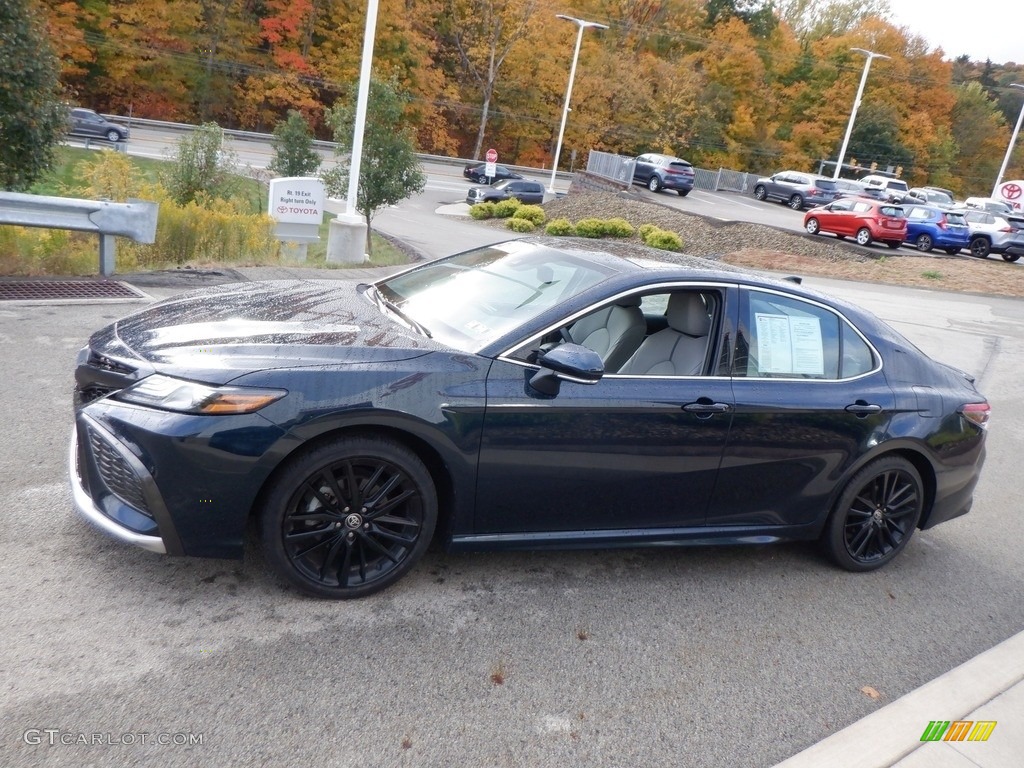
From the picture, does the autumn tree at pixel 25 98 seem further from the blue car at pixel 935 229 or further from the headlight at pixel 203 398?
the blue car at pixel 935 229

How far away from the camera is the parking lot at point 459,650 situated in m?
2.91

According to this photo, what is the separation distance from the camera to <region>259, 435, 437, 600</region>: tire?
11.5ft

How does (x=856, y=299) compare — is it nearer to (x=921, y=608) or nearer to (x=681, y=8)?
(x=921, y=608)

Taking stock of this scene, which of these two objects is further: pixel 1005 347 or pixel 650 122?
pixel 650 122

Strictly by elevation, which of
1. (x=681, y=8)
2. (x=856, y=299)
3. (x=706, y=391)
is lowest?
(x=856, y=299)

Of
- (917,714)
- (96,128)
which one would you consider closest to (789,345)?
(917,714)

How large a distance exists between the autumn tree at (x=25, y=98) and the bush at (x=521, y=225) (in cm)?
2016

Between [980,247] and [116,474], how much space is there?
34.2 metres

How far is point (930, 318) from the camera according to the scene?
16.7m

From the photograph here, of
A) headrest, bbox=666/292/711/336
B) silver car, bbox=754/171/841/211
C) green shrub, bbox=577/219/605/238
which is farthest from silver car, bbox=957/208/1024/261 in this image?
headrest, bbox=666/292/711/336

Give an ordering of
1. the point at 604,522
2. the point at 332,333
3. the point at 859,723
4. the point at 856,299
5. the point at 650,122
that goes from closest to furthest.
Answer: the point at 859,723, the point at 332,333, the point at 604,522, the point at 856,299, the point at 650,122

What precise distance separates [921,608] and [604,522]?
1.91 metres

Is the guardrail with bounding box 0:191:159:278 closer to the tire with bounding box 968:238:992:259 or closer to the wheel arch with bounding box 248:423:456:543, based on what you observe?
the wheel arch with bounding box 248:423:456:543

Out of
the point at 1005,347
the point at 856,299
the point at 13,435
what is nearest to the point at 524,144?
the point at 856,299
